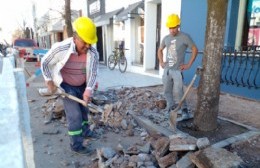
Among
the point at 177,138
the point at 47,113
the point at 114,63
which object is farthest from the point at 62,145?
the point at 114,63

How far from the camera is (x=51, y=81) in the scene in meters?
3.35

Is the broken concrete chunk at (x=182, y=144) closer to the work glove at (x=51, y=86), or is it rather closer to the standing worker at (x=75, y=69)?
the standing worker at (x=75, y=69)

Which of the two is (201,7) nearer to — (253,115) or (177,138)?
(253,115)

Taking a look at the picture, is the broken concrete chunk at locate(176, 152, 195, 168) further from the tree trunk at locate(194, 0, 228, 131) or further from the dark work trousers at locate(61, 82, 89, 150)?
the dark work trousers at locate(61, 82, 89, 150)

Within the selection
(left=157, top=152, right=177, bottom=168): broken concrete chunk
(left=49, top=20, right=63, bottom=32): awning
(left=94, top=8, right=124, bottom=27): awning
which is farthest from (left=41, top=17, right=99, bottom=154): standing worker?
(left=49, top=20, right=63, bottom=32): awning

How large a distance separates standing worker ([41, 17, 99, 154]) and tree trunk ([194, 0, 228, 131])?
1705 millimetres

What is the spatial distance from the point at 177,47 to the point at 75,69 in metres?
1.99

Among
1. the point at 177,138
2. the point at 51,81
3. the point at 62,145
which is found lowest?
the point at 62,145

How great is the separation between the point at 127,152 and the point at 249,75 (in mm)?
4180

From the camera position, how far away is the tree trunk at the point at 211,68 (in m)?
3.51

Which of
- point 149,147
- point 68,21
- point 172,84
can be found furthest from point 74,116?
point 68,21

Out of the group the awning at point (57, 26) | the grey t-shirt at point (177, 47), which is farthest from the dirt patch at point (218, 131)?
the awning at point (57, 26)

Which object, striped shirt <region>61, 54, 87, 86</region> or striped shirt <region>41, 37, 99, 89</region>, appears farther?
striped shirt <region>61, 54, 87, 86</region>

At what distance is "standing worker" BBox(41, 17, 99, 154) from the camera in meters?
3.21
